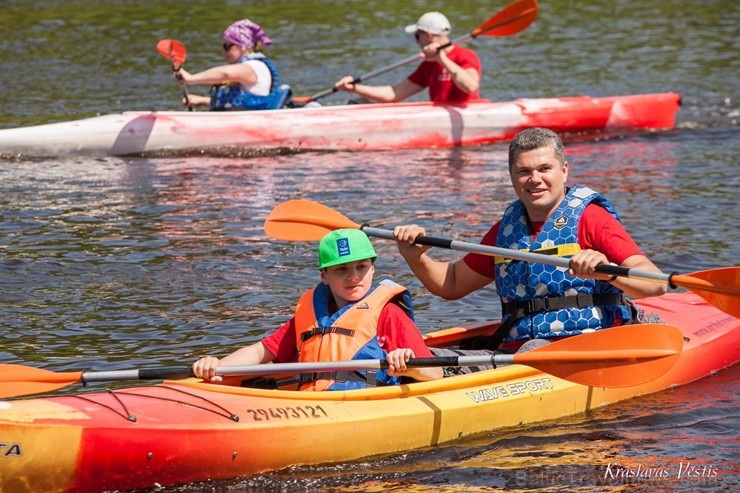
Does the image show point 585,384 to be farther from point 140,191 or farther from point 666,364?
point 140,191

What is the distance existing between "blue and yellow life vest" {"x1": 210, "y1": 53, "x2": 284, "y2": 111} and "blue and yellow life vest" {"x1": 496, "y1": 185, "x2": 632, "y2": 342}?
21.5ft

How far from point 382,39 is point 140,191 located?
7595 millimetres

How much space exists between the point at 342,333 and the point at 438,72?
7.09 metres

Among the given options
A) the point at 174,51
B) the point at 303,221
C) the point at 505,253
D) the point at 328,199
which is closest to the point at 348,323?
the point at 505,253

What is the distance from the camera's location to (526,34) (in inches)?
720

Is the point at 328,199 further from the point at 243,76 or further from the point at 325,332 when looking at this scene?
the point at 325,332

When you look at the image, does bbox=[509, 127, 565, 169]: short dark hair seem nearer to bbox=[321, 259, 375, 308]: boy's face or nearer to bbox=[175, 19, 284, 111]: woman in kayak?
bbox=[321, 259, 375, 308]: boy's face

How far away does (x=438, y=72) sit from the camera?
12.2m

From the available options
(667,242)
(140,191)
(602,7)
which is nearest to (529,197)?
(667,242)

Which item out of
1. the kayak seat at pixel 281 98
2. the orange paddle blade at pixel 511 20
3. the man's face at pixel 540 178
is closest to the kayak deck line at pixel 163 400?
the man's face at pixel 540 178

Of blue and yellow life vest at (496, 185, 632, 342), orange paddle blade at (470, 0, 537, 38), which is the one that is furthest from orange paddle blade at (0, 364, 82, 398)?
orange paddle blade at (470, 0, 537, 38)

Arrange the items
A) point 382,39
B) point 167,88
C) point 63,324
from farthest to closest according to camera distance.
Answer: point 382,39 < point 167,88 < point 63,324

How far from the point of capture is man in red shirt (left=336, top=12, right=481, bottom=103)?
1174 cm

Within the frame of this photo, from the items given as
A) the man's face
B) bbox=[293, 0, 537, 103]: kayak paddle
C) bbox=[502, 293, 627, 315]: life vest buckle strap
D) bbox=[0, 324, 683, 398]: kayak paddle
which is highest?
bbox=[293, 0, 537, 103]: kayak paddle
